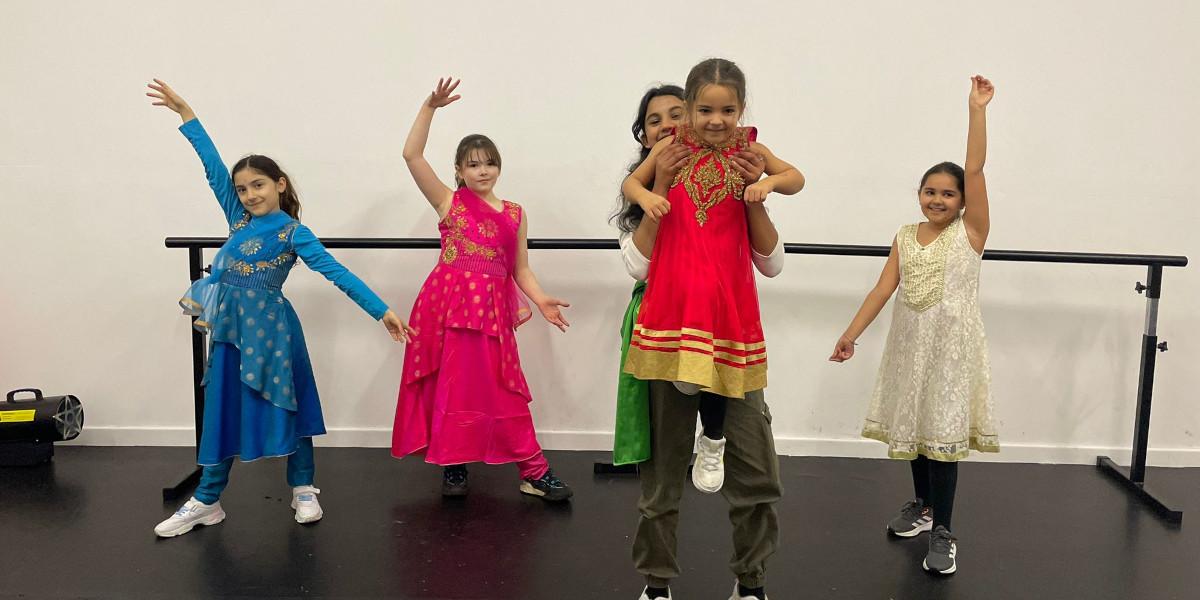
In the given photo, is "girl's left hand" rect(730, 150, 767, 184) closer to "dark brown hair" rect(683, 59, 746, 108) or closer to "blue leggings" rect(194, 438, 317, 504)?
"dark brown hair" rect(683, 59, 746, 108)

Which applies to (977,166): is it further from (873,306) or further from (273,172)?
(273,172)

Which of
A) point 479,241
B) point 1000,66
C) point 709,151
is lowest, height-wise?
point 479,241

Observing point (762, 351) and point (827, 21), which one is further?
point (827, 21)

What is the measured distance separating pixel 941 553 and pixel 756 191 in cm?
132

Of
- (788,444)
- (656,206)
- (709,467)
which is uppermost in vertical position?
(656,206)

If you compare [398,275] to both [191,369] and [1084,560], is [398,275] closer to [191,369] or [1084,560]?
[191,369]

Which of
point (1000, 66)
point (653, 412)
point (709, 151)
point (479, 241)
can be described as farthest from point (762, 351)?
point (1000, 66)

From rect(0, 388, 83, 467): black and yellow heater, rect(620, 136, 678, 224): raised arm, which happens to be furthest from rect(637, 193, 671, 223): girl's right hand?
rect(0, 388, 83, 467): black and yellow heater

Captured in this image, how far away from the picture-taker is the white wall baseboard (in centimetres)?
314

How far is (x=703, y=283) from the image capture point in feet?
5.25

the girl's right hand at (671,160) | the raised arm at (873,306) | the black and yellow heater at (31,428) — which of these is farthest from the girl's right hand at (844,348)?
the black and yellow heater at (31,428)

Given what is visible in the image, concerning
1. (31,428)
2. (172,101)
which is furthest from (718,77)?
(31,428)

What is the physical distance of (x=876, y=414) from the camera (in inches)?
93.4

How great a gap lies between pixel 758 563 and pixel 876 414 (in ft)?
2.59
